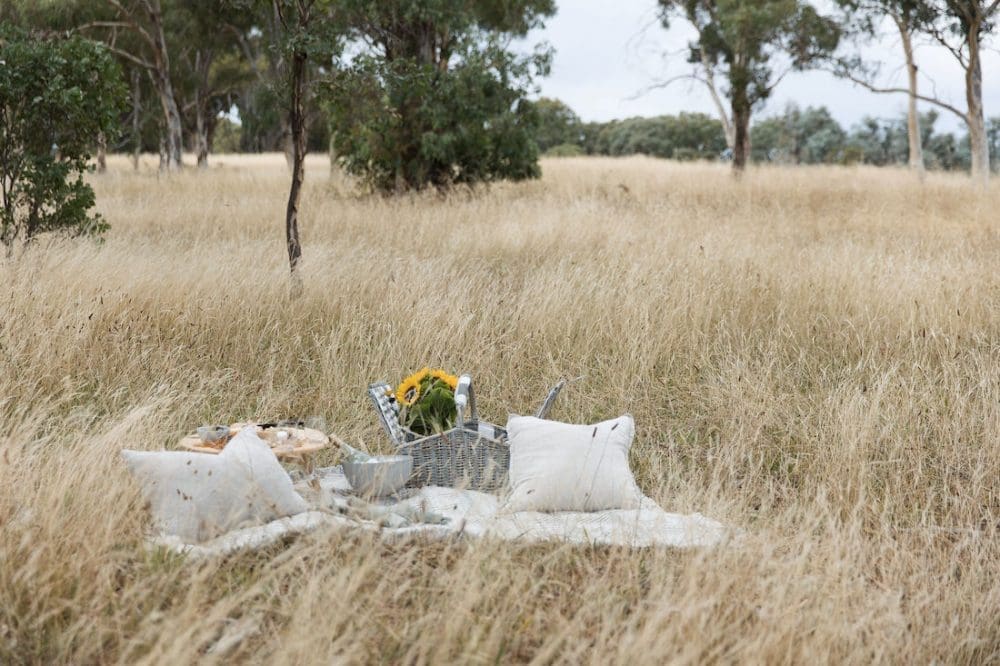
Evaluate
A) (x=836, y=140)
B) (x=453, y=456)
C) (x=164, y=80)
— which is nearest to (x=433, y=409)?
(x=453, y=456)

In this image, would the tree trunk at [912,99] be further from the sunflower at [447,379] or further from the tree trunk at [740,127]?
the sunflower at [447,379]

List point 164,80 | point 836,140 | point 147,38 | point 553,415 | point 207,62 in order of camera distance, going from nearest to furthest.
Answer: point 553,415, point 164,80, point 147,38, point 207,62, point 836,140

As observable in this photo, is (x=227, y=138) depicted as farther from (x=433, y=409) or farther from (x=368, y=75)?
(x=433, y=409)

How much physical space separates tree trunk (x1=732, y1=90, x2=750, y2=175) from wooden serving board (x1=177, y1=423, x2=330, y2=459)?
52.8 feet

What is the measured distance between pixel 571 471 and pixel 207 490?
1402 mm

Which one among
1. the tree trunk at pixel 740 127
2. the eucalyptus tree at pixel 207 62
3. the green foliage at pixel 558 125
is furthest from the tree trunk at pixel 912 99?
the green foliage at pixel 558 125

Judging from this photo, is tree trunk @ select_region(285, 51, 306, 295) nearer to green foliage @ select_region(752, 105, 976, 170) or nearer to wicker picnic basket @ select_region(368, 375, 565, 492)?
wicker picnic basket @ select_region(368, 375, 565, 492)

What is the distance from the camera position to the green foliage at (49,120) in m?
7.90

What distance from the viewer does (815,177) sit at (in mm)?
17594

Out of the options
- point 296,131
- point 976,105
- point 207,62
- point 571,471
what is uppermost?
point 207,62

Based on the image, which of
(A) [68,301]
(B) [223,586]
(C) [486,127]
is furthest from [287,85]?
(C) [486,127]

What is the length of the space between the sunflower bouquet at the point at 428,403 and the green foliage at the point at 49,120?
5023 mm

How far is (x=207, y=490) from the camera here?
3334mm

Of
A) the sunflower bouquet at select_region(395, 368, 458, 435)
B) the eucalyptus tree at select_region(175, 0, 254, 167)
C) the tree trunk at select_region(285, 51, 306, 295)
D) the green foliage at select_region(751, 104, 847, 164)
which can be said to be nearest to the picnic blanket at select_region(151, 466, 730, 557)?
the sunflower bouquet at select_region(395, 368, 458, 435)
